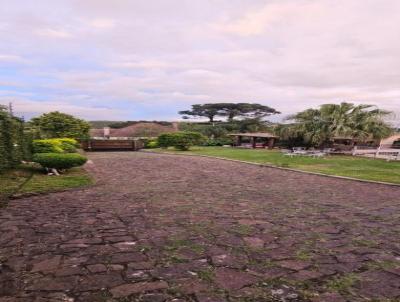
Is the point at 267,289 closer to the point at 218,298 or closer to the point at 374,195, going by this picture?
the point at 218,298

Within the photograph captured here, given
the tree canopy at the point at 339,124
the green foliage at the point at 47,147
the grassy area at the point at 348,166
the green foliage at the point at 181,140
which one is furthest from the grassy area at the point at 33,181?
the tree canopy at the point at 339,124

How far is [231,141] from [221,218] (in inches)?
1470

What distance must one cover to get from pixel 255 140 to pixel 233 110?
78.3 ft

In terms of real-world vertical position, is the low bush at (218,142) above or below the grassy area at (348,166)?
above

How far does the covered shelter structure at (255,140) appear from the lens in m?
36.0

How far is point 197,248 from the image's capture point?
4.59m

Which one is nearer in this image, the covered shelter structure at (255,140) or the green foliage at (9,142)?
the green foliage at (9,142)

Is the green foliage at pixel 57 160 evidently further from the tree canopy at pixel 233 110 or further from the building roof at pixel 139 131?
the tree canopy at pixel 233 110

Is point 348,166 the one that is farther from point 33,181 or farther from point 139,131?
point 139,131

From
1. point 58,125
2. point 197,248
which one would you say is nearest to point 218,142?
point 58,125

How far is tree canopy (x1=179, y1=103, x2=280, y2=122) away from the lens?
61.2 metres

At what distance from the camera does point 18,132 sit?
12828 millimetres

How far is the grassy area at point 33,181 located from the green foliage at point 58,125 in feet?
59.6

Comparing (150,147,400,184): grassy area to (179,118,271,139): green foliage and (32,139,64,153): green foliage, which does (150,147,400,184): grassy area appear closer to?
(32,139,64,153): green foliage
